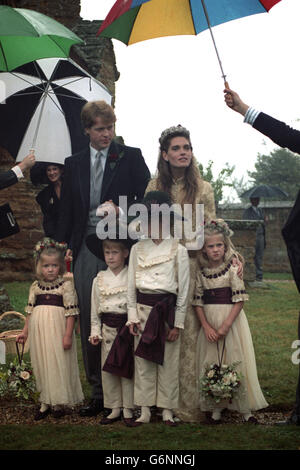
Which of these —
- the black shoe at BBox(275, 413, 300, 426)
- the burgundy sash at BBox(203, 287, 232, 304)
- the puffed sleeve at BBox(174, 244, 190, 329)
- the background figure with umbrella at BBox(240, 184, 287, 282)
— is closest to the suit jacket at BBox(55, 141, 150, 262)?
the puffed sleeve at BBox(174, 244, 190, 329)

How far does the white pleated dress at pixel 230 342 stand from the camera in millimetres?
4340

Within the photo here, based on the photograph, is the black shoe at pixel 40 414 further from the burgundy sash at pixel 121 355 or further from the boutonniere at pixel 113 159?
the boutonniere at pixel 113 159

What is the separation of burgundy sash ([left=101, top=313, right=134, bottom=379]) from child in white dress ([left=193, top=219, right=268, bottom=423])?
0.53 metres

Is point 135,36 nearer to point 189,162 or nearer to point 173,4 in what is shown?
point 173,4

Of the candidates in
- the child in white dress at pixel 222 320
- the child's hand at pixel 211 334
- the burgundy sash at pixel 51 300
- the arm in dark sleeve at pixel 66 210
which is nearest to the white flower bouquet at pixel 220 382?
the child in white dress at pixel 222 320

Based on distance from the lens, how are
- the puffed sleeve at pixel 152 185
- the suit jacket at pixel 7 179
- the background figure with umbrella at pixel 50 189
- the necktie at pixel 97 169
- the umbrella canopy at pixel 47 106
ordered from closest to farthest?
the puffed sleeve at pixel 152 185
the necktie at pixel 97 169
the suit jacket at pixel 7 179
the umbrella canopy at pixel 47 106
the background figure with umbrella at pixel 50 189

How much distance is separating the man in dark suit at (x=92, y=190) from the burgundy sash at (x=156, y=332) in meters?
0.62

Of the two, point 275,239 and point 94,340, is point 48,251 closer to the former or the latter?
point 94,340

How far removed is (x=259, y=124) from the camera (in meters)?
3.75

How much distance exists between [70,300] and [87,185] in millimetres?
909

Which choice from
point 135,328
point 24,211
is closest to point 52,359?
point 135,328

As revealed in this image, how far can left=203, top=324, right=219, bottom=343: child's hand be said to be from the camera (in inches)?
170

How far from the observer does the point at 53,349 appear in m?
4.60
